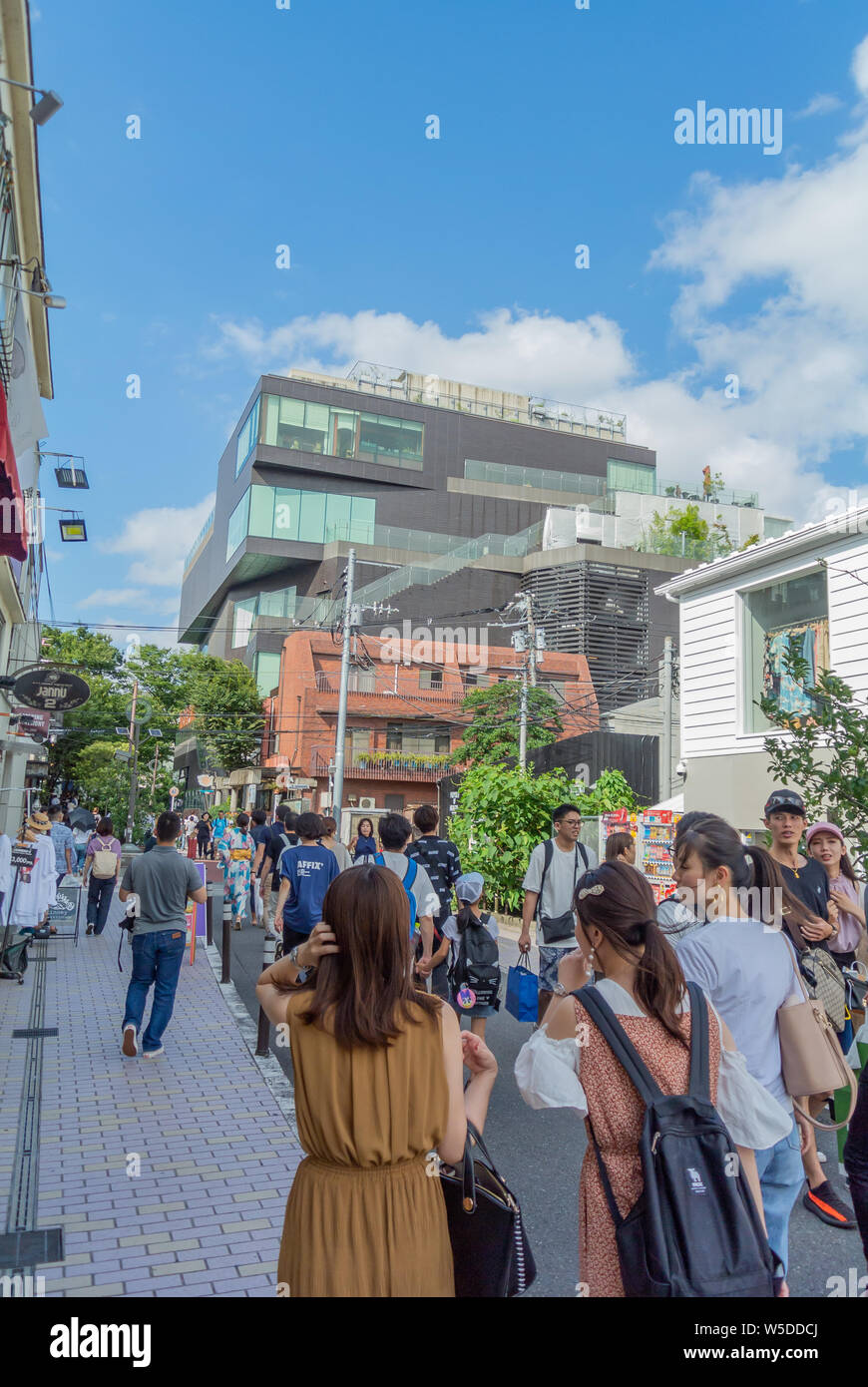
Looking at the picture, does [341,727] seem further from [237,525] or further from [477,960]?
[237,525]

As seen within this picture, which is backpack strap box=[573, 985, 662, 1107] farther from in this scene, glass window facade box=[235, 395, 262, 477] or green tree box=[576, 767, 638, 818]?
glass window facade box=[235, 395, 262, 477]

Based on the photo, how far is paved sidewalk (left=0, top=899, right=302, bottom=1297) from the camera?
12.8ft

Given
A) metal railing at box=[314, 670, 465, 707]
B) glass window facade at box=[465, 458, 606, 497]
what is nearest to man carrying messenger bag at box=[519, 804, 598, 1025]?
metal railing at box=[314, 670, 465, 707]

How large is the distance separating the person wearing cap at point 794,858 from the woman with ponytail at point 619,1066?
101 inches

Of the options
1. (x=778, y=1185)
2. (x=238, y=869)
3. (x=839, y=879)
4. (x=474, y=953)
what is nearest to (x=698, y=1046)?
(x=778, y=1185)

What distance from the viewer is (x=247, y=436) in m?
60.8

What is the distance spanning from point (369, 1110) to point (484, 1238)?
0.44 m

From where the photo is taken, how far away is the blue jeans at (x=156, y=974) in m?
7.04

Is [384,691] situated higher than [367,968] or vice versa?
[384,691]

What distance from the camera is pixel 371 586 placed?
5184 cm

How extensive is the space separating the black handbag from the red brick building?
42066mm

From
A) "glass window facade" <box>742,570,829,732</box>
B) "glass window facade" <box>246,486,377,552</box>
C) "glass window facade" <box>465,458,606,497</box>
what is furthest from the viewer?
"glass window facade" <box>465,458,606,497</box>

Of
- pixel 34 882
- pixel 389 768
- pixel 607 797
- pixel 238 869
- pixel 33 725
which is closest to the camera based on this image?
pixel 34 882

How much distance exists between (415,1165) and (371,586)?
50212 mm
